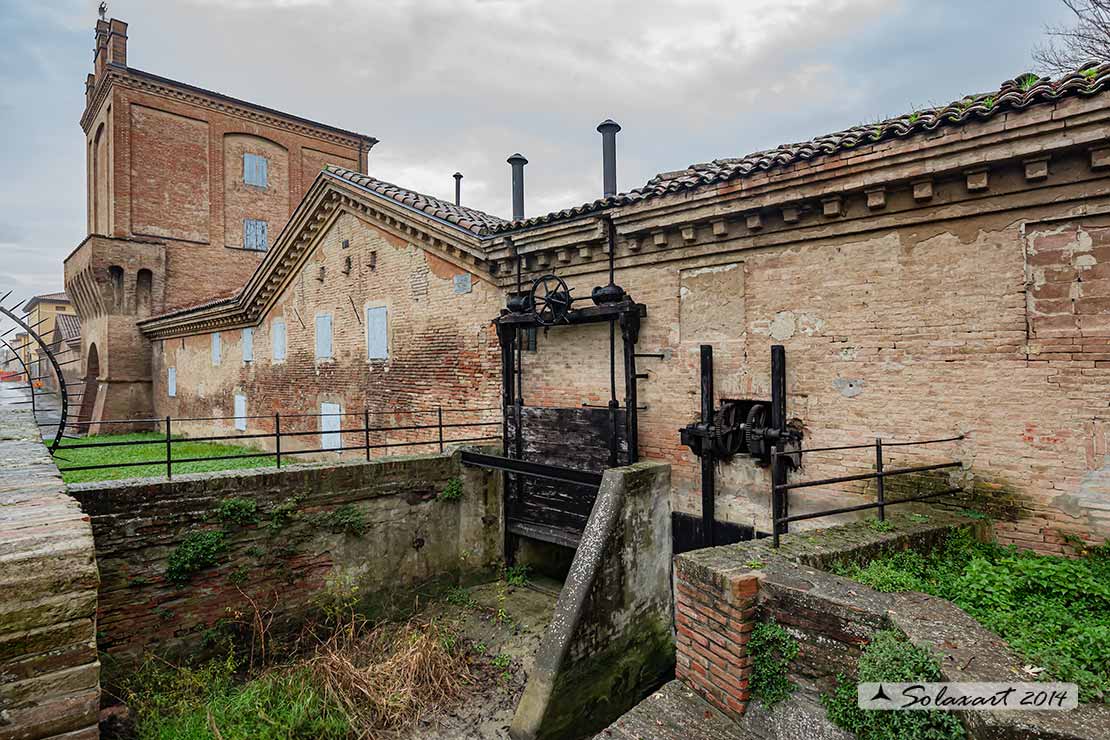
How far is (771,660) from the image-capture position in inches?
148

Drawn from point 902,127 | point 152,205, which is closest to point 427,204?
point 902,127

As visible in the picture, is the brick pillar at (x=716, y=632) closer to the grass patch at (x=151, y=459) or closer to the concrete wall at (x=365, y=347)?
the concrete wall at (x=365, y=347)

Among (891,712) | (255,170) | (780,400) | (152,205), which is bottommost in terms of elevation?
(891,712)

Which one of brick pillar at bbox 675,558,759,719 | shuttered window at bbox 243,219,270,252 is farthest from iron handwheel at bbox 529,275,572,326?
shuttered window at bbox 243,219,270,252

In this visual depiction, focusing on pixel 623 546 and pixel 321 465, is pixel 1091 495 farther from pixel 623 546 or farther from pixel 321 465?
pixel 321 465

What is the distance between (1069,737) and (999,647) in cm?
74

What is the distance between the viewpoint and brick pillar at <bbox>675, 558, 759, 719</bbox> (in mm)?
3838

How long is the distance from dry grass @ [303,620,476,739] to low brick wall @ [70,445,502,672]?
0.76 meters

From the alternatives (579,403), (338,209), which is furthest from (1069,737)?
(338,209)

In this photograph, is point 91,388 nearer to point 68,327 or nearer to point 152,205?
point 152,205

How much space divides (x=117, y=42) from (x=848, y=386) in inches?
1074

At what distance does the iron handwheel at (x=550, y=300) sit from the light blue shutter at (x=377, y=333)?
431cm

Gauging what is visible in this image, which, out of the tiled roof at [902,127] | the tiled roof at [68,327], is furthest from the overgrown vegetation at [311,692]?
the tiled roof at [68,327]

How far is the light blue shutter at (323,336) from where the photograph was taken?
1340 centimetres
